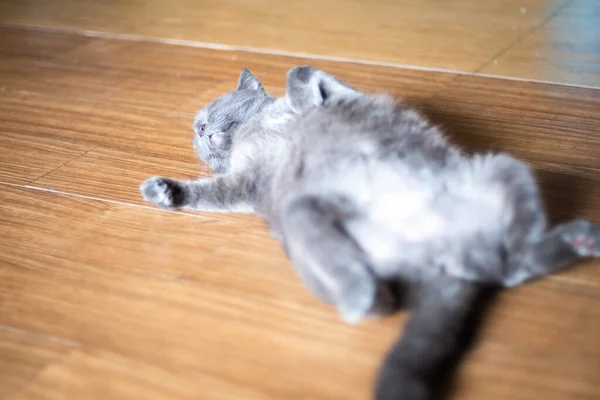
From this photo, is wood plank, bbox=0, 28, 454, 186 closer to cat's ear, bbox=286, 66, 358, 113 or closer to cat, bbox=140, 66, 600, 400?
cat's ear, bbox=286, 66, 358, 113

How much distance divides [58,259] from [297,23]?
1.43 m

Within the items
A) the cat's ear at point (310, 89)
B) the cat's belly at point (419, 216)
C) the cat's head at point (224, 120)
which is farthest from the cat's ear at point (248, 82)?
the cat's belly at point (419, 216)

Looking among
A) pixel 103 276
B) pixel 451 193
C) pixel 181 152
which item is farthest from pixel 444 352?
pixel 181 152

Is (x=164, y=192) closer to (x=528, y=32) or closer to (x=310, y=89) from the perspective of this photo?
(x=310, y=89)

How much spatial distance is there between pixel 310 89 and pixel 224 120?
24 centimetres

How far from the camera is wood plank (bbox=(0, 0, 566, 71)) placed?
2357 millimetres

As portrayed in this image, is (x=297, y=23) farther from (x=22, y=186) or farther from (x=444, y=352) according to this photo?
(x=444, y=352)

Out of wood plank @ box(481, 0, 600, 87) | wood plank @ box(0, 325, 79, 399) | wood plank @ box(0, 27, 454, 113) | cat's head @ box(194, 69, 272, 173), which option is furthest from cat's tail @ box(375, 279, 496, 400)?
wood plank @ box(481, 0, 600, 87)

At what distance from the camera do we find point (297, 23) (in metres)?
2.64

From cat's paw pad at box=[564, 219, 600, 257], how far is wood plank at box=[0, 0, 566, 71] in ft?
3.36

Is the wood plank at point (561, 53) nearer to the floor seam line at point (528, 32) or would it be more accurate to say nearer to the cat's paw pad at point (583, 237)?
the floor seam line at point (528, 32)

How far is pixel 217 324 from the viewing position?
4.14ft

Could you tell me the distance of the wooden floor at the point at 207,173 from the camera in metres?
1.16

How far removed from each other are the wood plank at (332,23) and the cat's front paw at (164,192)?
3.09 feet
